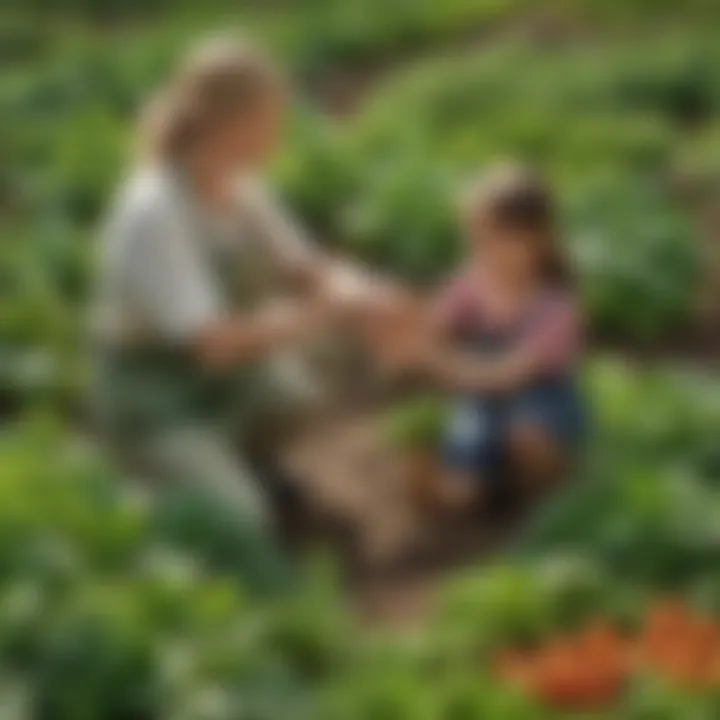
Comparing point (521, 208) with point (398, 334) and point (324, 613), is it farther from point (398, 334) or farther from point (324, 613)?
point (324, 613)

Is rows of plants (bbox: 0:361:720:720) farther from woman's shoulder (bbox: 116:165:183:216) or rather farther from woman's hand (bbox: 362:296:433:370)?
woman's shoulder (bbox: 116:165:183:216)

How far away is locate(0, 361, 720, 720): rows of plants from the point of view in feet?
12.7

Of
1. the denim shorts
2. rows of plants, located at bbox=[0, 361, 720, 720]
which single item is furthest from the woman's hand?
rows of plants, located at bbox=[0, 361, 720, 720]

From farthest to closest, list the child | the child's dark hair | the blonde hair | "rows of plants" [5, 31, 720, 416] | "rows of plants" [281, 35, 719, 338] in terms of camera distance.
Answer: "rows of plants" [281, 35, 719, 338]
"rows of plants" [5, 31, 720, 416]
the child
the child's dark hair
the blonde hair

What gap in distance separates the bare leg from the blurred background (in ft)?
0.33

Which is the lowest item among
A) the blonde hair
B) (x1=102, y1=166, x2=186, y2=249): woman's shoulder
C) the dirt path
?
the dirt path

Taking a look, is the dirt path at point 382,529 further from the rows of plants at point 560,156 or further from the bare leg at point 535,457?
the rows of plants at point 560,156

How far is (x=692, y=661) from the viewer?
13.3 ft

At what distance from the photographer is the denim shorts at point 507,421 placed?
190 inches

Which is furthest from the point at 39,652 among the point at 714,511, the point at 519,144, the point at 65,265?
the point at 519,144

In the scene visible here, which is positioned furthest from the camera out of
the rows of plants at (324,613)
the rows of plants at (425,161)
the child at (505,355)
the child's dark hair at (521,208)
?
the rows of plants at (425,161)

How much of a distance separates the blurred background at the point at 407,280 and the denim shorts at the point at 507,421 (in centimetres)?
12

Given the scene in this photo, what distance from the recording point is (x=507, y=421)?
190 inches

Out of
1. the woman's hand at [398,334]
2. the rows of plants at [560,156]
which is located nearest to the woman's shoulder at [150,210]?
the woman's hand at [398,334]
